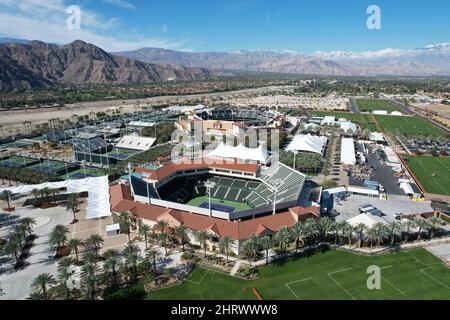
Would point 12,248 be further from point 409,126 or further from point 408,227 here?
point 409,126

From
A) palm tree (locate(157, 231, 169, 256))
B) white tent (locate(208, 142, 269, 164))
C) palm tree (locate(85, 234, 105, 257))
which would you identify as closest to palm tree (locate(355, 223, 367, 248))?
palm tree (locate(157, 231, 169, 256))

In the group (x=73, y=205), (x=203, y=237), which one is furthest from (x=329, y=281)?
(x=73, y=205)

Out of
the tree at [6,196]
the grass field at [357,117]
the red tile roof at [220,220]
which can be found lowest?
the red tile roof at [220,220]

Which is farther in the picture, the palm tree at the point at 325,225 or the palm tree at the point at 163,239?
the palm tree at the point at 325,225

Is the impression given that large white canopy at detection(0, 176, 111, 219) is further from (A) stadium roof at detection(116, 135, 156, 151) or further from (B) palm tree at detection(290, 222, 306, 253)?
(A) stadium roof at detection(116, 135, 156, 151)

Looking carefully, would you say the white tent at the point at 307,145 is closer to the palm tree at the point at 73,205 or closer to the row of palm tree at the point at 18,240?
the palm tree at the point at 73,205

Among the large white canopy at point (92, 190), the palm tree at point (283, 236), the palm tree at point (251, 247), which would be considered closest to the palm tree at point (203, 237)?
the palm tree at point (251, 247)
